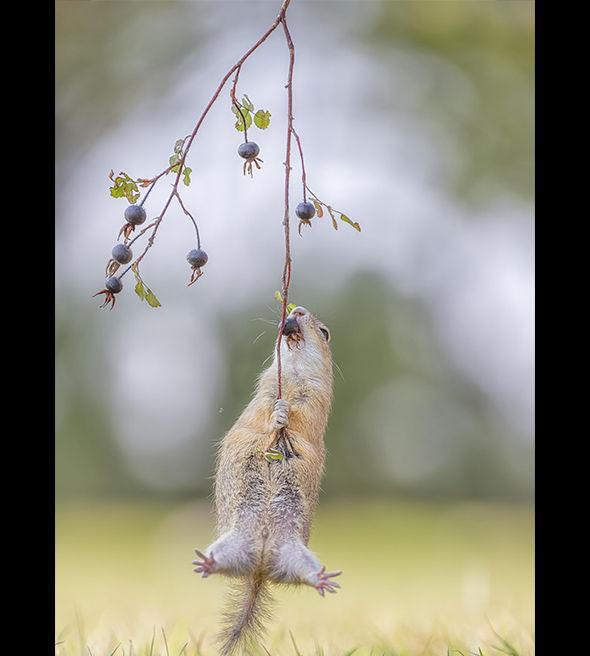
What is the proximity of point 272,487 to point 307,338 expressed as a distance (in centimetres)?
38

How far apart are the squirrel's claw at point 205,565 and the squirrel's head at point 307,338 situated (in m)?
0.51

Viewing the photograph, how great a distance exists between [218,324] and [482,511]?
6.00 ft

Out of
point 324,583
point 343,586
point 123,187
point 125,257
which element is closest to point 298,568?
point 324,583

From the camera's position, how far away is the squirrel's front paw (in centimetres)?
166

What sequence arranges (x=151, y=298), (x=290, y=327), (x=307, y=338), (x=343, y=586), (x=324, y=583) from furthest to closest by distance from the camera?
(x=343, y=586) < (x=307, y=338) < (x=290, y=327) < (x=151, y=298) < (x=324, y=583)

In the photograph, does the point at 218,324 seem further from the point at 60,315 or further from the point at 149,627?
the point at 149,627

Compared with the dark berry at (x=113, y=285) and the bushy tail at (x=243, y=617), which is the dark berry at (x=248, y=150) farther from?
the bushy tail at (x=243, y=617)

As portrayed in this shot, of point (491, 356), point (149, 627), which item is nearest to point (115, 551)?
point (149, 627)

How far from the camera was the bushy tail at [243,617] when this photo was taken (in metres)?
1.73

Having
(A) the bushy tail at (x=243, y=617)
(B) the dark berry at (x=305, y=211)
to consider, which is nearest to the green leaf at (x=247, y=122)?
(B) the dark berry at (x=305, y=211)

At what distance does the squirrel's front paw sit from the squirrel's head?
0.21m

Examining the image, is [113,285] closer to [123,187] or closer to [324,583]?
[123,187]

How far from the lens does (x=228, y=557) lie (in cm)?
153

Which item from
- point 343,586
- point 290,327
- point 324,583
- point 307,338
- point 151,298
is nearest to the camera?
point 324,583
